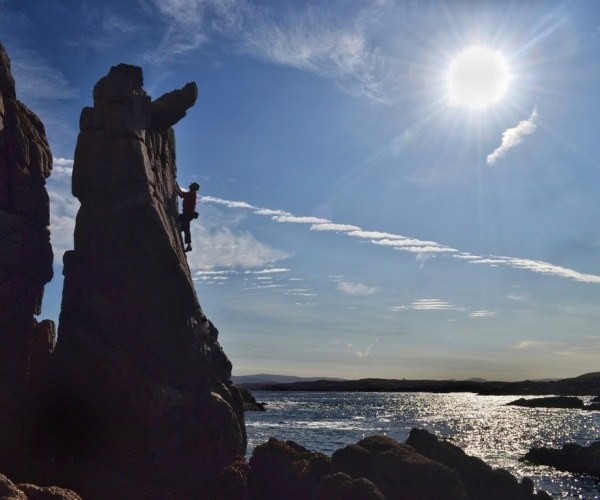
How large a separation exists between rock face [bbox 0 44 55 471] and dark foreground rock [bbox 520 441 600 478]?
123 feet

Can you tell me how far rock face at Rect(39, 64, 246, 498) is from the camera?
1053 inches

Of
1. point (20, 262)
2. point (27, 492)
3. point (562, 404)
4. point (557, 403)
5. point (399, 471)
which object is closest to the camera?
point (27, 492)

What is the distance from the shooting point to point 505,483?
92.8ft

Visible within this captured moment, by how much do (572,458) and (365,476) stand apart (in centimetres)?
2777

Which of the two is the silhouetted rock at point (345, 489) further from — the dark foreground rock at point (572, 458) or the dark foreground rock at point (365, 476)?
the dark foreground rock at point (572, 458)

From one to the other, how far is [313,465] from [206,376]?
659 centimetres

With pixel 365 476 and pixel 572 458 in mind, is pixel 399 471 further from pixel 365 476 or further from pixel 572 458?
pixel 572 458

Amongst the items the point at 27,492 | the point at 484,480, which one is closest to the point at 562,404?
the point at 484,480

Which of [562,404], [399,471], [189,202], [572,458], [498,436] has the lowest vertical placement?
[498,436]

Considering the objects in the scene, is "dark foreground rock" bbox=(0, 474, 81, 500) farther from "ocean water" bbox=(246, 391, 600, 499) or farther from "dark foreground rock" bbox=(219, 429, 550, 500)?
"ocean water" bbox=(246, 391, 600, 499)

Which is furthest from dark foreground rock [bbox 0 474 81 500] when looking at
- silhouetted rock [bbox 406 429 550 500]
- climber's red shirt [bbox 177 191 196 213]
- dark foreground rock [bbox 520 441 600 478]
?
dark foreground rock [bbox 520 441 600 478]

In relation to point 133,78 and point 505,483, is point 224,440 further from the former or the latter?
point 133,78

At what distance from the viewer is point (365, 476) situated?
25.9 meters

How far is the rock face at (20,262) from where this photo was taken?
27.7 metres
